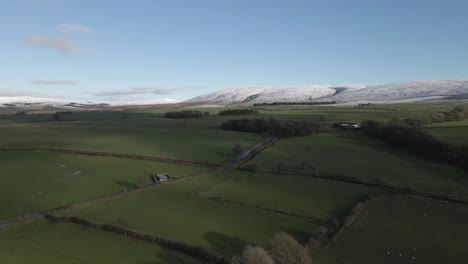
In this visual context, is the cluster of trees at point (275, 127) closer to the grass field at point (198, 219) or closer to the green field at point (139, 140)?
the green field at point (139, 140)

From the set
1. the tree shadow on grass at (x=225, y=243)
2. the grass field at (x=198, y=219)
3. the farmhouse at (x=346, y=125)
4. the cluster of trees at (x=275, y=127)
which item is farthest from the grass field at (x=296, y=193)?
the farmhouse at (x=346, y=125)

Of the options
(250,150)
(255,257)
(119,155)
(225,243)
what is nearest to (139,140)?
(119,155)

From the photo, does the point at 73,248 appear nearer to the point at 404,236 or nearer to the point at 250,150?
the point at 404,236

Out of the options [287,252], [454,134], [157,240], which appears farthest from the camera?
[454,134]

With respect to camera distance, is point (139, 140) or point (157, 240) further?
point (139, 140)

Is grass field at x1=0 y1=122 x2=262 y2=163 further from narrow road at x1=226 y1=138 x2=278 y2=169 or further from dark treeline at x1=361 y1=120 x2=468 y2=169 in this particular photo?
dark treeline at x1=361 y1=120 x2=468 y2=169

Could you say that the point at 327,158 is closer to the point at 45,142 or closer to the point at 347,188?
the point at 347,188

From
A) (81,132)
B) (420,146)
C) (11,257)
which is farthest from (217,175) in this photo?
(81,132)
